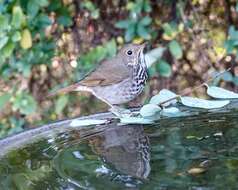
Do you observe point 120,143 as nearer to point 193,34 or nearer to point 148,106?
point 148,106

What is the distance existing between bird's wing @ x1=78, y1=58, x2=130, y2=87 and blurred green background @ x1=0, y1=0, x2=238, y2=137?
0.83 meters

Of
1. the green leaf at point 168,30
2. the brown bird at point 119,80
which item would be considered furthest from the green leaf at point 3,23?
the green leaf at point 168,30

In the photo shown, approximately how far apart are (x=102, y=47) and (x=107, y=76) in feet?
3.47

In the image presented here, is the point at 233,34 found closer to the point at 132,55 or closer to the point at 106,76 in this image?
the point at 132,55

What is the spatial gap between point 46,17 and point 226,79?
1.12 metres

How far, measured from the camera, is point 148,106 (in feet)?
6.62

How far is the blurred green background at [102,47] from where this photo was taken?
4113 millimetres

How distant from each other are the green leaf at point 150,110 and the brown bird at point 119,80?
99 centimetres

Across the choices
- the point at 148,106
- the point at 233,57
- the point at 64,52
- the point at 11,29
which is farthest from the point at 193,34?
the point at 148,106

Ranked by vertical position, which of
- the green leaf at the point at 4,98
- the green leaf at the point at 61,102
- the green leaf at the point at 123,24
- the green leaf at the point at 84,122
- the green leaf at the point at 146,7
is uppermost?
the green leaf at the point at 146,7

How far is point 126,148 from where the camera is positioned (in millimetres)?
1838

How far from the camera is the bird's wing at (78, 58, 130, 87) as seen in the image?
3.10m

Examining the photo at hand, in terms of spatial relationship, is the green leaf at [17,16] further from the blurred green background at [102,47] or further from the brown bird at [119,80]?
the brown bird at [119,80]

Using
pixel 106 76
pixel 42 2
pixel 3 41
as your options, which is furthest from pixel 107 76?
pixel 42 2
